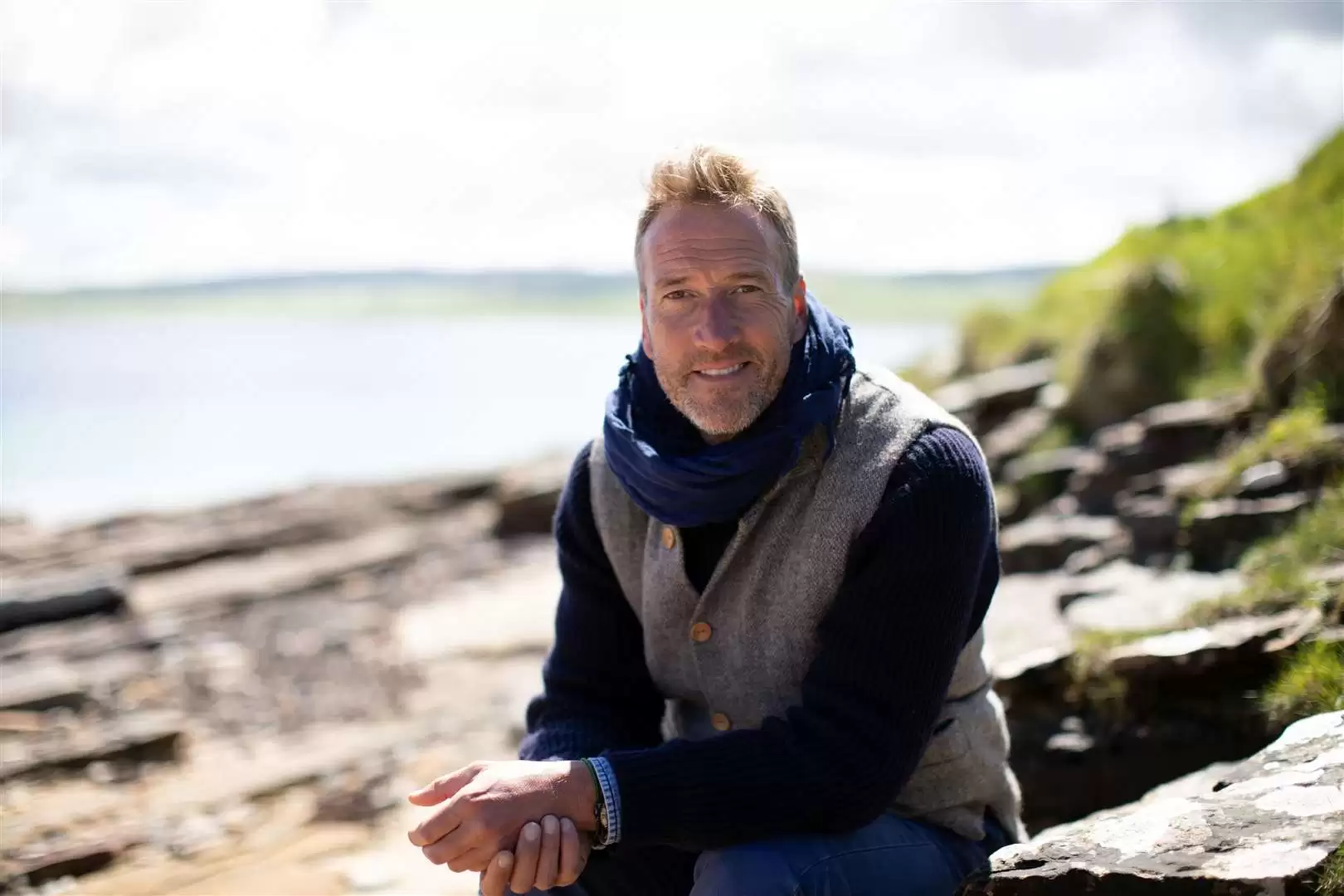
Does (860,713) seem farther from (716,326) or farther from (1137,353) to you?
(1137,353)

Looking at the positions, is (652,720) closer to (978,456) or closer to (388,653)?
(978,456)

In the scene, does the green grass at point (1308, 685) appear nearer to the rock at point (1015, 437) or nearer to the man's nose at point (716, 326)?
the man's nose at point (716, 326)

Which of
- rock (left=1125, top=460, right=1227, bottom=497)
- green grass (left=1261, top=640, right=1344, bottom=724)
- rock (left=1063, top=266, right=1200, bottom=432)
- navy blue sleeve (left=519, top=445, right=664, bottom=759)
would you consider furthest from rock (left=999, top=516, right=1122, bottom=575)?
navy blue sleeve (left=519, top=445, right=664, bottom=759)

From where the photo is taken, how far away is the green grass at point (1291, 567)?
383 centimetres

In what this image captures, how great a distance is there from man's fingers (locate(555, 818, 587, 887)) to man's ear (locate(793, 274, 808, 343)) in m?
1.05

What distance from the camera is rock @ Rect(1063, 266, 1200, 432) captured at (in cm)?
727

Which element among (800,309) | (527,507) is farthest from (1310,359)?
(527,507)

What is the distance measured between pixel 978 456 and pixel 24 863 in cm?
384

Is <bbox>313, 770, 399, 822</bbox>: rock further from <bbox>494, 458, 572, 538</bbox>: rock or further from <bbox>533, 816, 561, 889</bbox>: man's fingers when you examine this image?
<bbox>494, 458, 572, 538</bbox>: rock

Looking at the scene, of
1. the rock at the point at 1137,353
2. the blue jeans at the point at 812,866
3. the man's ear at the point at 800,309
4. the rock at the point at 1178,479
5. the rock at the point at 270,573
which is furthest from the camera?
the rock at the point at 270,573

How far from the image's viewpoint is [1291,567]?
4.09 metres

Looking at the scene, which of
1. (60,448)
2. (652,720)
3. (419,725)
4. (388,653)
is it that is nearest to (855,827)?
(652,720)

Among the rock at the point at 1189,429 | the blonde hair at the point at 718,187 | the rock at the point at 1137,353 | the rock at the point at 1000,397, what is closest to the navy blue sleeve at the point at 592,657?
the blonde hair at the point at 718,187

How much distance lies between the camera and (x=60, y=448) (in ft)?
76.1
